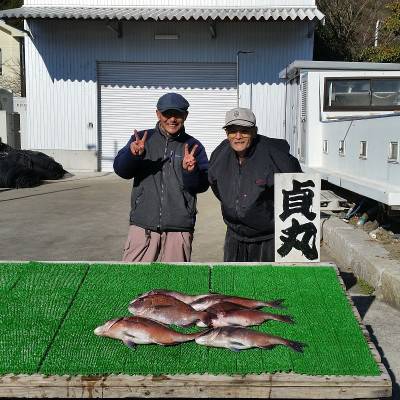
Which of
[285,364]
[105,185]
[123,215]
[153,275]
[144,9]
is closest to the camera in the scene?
[285,364]

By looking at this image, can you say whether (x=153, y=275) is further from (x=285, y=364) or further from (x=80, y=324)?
(x=285, y=364)

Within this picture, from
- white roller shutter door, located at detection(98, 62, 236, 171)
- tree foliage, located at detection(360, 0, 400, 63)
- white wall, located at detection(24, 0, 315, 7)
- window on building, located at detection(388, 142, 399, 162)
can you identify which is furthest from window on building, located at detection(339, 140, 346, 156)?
tree foliage, located at detection(360, 0, 400, 63)

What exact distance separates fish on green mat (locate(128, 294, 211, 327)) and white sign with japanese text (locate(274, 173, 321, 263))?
1.01 m

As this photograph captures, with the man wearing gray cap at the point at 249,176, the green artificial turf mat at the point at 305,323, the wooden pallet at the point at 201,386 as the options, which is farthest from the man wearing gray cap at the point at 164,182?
the wooden pallet at the point at 201,386

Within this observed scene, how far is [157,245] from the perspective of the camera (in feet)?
13.3

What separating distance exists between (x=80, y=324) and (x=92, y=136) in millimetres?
13498

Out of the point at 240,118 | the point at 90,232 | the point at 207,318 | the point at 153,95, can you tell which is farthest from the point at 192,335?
the point at 153,95

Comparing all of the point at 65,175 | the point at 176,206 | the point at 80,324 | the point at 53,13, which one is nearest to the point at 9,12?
the point at 53,13

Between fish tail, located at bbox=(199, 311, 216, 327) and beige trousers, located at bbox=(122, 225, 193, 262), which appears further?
beige trousers, located at bbox=(122, 225, 193, 262)

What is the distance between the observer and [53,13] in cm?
1438

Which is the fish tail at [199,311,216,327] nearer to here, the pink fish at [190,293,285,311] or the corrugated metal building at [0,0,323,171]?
the pink fish at [190,293,285,311]

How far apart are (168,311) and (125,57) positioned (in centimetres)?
1358

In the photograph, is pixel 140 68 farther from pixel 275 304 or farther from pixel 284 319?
pixel 284 319

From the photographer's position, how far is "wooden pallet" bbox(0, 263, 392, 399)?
2.41m
